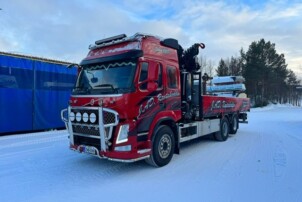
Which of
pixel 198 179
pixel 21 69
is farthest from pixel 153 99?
pixel 21 69

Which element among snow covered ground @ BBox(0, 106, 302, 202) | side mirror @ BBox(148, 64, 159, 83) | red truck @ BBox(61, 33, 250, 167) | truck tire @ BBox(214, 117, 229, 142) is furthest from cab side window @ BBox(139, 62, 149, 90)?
truck tire @ BBox(214, 117, 229, 142)

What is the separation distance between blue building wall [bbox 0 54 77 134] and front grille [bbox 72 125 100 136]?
252 inches

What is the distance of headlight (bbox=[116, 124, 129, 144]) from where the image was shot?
16.6ft

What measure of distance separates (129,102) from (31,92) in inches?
A: 323

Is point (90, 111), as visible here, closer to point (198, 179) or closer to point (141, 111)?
point (141, 111)

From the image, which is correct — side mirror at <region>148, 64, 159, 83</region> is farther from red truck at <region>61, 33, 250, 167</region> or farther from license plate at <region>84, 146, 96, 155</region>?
license plate at <region>84, 146, 96, 155</region>

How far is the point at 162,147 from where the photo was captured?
6.05 metres

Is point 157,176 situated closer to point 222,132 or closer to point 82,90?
point 82,90

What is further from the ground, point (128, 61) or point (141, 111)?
point (128, 61)

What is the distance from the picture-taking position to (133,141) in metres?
5.23

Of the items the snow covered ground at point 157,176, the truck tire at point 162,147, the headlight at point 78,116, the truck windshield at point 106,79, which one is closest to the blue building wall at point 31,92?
the snow covered ground at point 157,176

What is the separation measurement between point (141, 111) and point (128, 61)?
1.14 m

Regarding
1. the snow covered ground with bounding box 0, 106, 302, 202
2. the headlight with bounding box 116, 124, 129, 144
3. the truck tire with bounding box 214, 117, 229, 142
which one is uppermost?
the headlight with bounding box 116, 124, 129, 144

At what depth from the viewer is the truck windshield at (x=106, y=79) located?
525 cm
